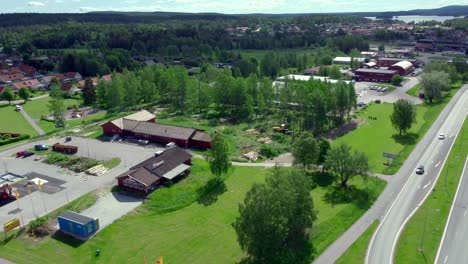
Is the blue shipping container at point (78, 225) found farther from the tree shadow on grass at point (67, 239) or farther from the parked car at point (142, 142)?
the parked car at point (142, 142)

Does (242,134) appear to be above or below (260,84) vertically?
below

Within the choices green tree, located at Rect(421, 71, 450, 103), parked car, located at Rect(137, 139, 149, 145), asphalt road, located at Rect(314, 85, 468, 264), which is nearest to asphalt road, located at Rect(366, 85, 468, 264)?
asphalt road, located at Rect(314, 85, 468, 264)

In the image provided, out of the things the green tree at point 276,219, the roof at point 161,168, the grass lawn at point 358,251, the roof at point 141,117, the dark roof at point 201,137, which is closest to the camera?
the green tree at point 276,219

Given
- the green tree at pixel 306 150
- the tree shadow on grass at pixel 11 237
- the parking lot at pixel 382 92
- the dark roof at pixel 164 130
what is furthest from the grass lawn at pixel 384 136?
the tree shadow on grass at pixel 11 237

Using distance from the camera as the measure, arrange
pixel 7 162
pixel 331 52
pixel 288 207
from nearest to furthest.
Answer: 1. pixel 288 207
2. pixel 7 162
3. pixel 331 52

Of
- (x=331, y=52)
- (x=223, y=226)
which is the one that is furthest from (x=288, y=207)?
(x=331, y=52)

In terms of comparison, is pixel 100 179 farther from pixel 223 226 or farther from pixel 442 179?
pixel 442 179

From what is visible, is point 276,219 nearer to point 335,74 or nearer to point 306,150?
point 306,150

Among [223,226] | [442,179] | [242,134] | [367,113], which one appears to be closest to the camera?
[223,226]
